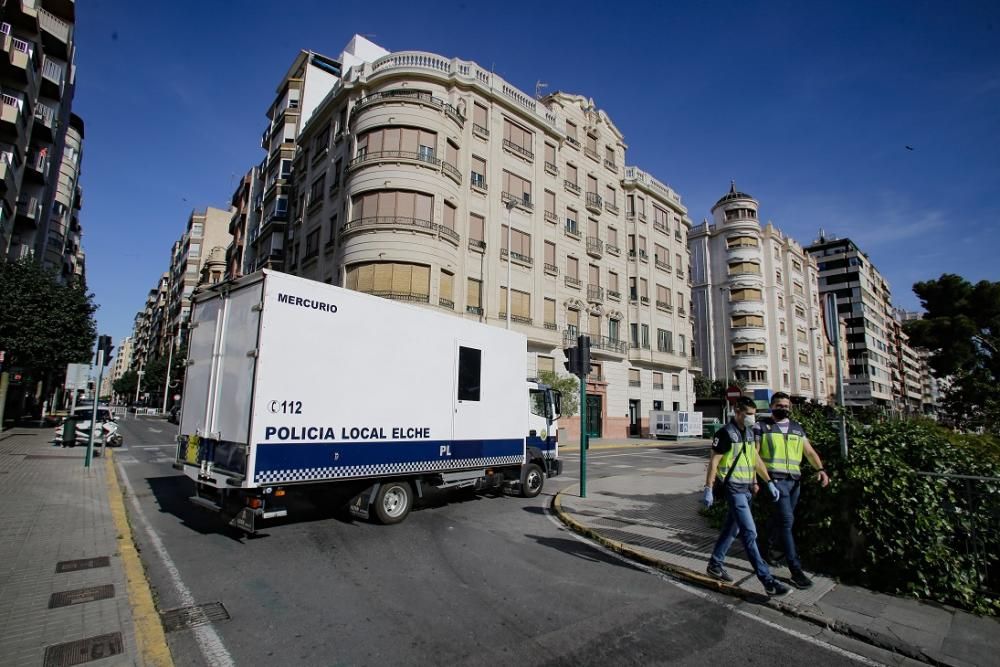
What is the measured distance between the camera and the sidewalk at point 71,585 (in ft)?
11.7

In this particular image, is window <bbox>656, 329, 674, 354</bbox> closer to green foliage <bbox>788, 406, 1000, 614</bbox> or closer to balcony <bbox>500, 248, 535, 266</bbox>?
balcony <bbox>500, 248, 535, 266</bbox>

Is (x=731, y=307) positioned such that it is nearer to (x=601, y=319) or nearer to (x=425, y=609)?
(x=601, y=319)

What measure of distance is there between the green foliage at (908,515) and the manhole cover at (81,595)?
729 centimetres

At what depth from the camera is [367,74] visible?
92.7 feet

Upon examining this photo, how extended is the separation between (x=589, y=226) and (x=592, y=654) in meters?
33.0

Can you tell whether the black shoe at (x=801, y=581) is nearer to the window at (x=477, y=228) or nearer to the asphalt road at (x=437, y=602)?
the asphalt road at (x=437, y=602)

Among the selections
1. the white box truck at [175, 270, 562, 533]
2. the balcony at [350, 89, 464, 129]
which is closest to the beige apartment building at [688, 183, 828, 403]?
Answer: the balcony at [350, 89, 464, 129]

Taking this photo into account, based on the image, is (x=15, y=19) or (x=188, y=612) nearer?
→ (x=188, y=612)

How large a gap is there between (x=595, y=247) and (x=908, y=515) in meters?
30.5

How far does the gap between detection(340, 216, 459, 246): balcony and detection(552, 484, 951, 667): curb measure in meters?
19.5

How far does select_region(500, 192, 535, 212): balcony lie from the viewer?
29234 mm

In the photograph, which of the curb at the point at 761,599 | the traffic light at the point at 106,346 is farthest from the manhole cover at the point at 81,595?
the traffic light at the point at 106,346

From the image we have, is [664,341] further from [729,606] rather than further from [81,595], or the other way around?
[81,595]

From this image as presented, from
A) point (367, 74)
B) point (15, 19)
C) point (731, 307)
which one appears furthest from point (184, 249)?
point (731, 307)
